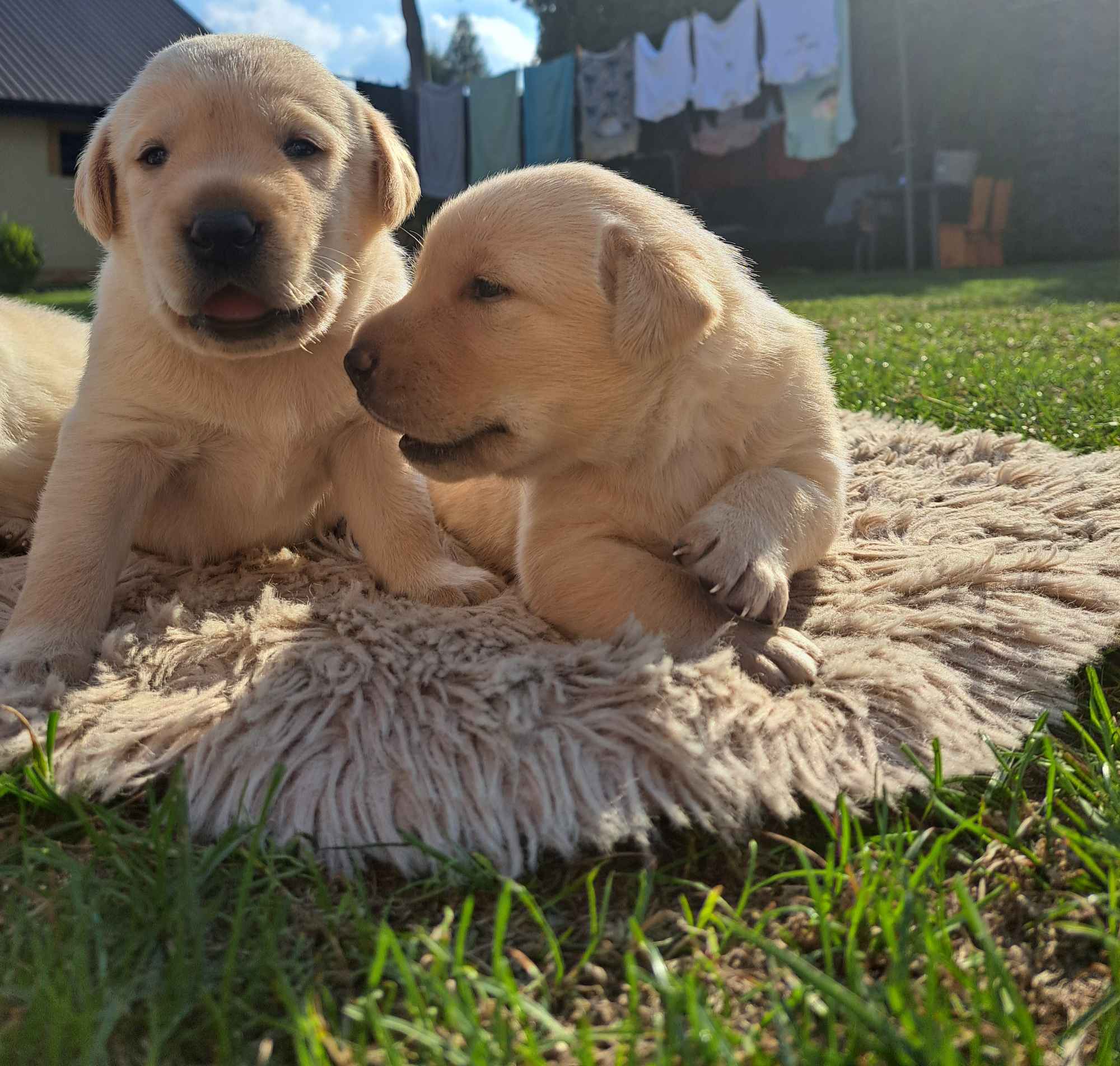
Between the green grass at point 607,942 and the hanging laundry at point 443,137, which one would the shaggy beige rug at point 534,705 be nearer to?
the green grass at point 607,942

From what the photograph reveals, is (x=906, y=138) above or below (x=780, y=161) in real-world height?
below

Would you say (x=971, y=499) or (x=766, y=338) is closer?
(x=766, y=338)

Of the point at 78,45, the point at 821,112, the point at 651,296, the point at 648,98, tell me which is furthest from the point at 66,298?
the point at 651,296

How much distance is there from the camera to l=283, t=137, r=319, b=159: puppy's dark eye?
2.17 meters

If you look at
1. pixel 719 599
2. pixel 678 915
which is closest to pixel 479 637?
pixel 719 599

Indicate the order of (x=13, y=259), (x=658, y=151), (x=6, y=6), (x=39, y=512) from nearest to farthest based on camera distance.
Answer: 1. (x=39, y=512)
2. (x=13, y=259)
3. (x=658, y=151)
4. (x=6, y=6)

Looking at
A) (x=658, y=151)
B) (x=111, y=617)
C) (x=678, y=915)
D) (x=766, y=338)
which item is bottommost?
(x=678, y=915)

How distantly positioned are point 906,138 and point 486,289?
13.0 meters

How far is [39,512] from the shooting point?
218 cm

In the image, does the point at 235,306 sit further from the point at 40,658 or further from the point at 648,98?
the point at 648,98

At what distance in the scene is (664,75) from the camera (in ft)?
46.1

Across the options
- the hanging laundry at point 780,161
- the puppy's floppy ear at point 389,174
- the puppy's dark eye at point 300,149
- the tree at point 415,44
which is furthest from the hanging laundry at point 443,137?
the puppy's dark eye at point 300,149

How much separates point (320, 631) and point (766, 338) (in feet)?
3.64

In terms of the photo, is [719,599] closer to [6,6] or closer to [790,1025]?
[790,1025]
